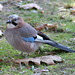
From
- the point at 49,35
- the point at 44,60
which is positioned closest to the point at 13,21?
the point at 44,60

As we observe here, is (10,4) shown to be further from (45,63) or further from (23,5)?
(45,63)

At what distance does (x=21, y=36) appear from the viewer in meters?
4.16

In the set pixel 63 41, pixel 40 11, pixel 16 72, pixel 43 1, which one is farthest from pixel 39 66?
pixel 43 1

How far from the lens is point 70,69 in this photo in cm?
352

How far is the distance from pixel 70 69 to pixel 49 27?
252cm

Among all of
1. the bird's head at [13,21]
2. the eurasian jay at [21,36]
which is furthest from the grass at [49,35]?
the bird's head at [13,21]

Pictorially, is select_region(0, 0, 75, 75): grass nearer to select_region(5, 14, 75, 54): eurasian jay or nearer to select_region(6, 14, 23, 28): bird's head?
select_region(5, 14, 75, 54): eurasian jay

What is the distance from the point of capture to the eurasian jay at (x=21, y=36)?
13.5 feet

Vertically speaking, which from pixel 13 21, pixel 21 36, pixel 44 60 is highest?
pixel 13 21

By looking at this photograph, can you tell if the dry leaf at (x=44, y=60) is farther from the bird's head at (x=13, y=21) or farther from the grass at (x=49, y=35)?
the bird's head at (x=13, y=21)

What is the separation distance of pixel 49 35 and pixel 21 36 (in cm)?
150

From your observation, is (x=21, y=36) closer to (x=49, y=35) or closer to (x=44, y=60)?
(x=44, y=60)

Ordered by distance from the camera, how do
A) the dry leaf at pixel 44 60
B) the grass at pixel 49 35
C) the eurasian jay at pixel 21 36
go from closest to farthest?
1. the grass at pixel 49 35
2. the dry leaf at pixel 44 60
3. the eurasian jay at pixel 21 36

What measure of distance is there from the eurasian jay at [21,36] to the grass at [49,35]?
23 centimetres
